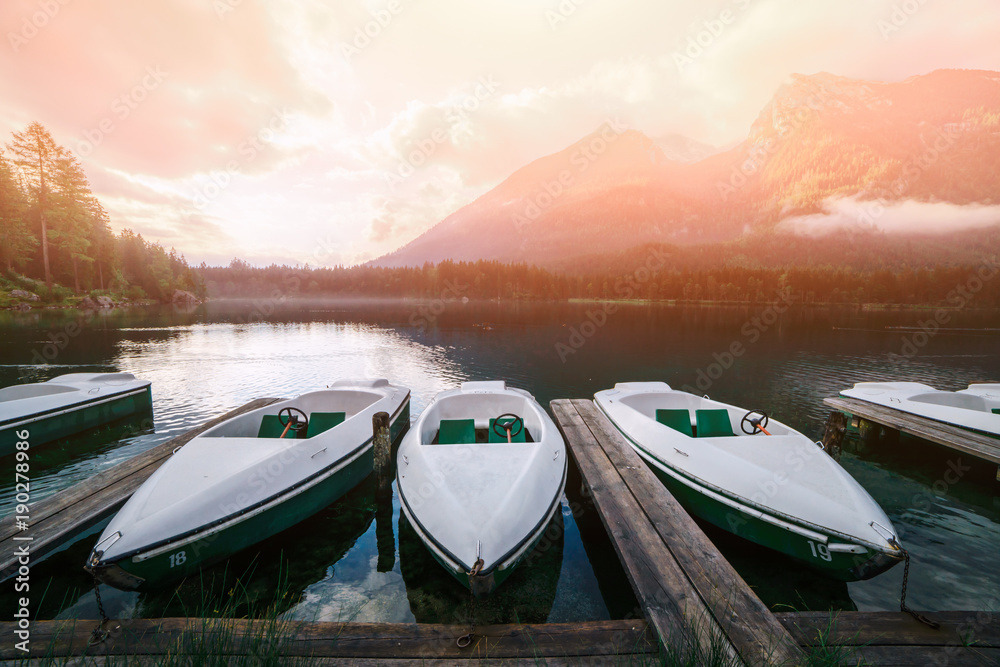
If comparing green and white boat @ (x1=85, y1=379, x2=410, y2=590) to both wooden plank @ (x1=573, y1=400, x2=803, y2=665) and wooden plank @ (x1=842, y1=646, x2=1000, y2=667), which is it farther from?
wooden plank @ (x1=842, y1=646, x2=1000, y2=667)

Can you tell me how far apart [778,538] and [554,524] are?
3490 millimetres

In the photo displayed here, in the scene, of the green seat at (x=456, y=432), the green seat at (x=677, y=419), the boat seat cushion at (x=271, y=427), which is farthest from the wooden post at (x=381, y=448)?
the green seat at (x=677, y=419)

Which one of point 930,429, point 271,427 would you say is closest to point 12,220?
point 271,427

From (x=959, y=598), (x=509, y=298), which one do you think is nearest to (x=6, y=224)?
(x=959, y=598)

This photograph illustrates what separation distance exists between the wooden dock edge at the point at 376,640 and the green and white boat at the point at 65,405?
9.30m

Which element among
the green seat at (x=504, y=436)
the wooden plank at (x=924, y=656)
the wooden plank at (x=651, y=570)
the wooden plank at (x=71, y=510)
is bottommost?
the wooden plank at (x=924, y=656)

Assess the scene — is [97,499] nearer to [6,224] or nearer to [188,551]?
[188,551]

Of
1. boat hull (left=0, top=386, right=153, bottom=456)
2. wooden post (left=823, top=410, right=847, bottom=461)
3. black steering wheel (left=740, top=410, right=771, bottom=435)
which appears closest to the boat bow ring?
black steering wheel (left=740, top=410, right=771, bottom=435)

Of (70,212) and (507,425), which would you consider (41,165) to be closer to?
(70,212)

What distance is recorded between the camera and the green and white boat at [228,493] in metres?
4.55

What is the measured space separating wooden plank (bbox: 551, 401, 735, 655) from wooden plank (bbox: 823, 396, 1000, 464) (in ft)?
26.3

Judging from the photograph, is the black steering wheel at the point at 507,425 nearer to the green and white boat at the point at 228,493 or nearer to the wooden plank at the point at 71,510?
the green and white boat at the point at 228,493

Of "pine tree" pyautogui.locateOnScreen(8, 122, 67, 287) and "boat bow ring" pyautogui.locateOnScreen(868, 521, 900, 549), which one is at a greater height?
"pine tree" pyautogui.locateOnScreen(8, 122, 67, 287)

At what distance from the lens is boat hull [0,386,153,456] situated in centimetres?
922
